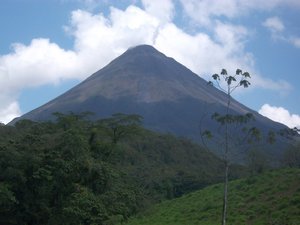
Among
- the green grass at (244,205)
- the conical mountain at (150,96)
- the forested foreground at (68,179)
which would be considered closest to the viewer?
the forested foreground at (68,179)

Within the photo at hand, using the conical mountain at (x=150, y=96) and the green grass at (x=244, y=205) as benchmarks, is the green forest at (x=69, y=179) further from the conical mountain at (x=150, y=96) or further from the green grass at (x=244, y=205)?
the conical mountain at (x=150, y=96)

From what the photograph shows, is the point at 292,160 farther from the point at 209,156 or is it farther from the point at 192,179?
the point at 209,156

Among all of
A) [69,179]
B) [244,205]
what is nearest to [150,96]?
[244,205]

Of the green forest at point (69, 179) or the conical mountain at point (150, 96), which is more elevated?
the conical mountain at point (150, 96)

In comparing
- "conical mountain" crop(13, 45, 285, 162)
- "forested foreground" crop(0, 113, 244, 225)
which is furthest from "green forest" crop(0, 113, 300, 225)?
"conical mountain" crop(13, 45, 285, 162)

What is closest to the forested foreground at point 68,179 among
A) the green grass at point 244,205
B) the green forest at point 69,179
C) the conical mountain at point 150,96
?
the green forest at point 69,179

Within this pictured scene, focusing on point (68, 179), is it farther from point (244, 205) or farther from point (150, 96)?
point (150, 96)

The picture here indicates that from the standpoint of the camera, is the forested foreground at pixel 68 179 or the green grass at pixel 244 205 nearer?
the forested foreground at pixel 68 179

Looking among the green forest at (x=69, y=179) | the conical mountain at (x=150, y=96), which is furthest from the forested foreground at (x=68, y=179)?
the conical mountain at (x=150, y=96)

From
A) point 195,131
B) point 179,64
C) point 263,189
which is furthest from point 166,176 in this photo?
point 179,64

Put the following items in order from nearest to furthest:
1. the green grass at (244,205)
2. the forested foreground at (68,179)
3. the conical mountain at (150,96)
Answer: the forested foreground at (68,179), the green grass at (244,205), the conical mountain at (150,96)
